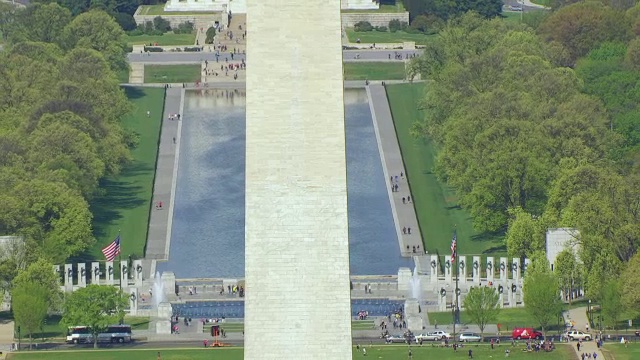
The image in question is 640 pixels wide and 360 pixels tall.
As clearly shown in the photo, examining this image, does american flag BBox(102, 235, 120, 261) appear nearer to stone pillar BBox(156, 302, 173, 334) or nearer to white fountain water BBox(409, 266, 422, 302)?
stone pillar BBox(156, 302, 173, 334)

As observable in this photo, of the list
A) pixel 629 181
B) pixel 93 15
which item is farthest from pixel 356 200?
pixel 93 15

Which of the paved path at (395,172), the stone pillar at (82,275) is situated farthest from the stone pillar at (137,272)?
the paved path at (395,172)

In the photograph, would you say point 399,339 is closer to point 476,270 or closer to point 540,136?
point 476,270

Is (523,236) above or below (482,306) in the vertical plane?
above

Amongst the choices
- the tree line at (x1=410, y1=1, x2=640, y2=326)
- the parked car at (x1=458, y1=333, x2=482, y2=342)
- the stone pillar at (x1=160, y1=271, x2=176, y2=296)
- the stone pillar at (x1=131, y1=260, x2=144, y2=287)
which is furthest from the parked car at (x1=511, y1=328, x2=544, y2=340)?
the stone pillar at (x1=131, y1=260, x2=144, y2=287)

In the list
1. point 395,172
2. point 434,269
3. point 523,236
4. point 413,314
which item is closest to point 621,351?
point 413,314

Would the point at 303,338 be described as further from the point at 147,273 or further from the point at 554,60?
the point at 554,60
